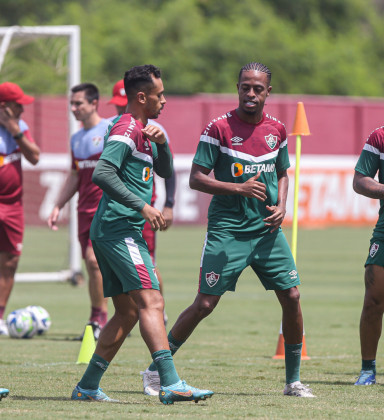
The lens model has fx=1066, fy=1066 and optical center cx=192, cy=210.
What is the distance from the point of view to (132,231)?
22.8 ft

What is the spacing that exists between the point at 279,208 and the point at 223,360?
95.4 inches

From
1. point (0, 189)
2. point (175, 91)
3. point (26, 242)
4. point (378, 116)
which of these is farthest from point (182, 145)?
point (0, 189)

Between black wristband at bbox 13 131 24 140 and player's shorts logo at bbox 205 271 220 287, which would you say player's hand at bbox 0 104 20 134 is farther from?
player's shorts logo at bbox 205 271 220 287

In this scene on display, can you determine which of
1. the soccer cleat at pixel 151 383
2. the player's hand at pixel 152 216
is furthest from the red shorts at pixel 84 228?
the player's hand at pixel 152 216

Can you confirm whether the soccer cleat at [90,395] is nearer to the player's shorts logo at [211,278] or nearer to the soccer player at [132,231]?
the soccer player at [132,231]

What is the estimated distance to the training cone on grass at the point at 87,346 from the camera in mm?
8930

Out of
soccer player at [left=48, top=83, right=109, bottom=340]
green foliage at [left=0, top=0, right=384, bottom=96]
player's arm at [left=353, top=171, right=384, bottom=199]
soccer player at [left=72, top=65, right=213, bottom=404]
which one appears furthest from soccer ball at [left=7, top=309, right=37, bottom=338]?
green foliage at [left=0, top=0, right=384, bottom=96]

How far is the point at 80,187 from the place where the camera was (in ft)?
36.4

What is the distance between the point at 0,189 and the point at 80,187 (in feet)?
3.72

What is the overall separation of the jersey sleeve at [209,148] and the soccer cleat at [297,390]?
163 cm

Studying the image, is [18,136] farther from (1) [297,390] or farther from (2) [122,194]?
(1) [297,390]

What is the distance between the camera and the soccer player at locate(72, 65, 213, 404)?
6.73m

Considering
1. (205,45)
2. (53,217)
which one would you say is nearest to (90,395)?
(53,217)

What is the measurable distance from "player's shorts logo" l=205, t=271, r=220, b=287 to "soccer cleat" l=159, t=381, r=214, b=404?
2.97 feet
